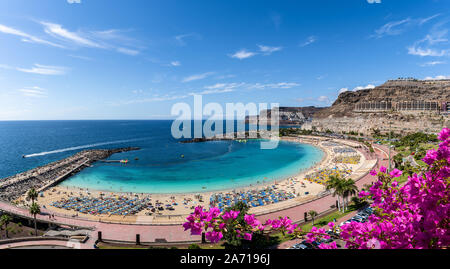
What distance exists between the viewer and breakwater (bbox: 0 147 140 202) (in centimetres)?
3491

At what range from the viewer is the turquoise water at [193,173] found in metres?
39.3

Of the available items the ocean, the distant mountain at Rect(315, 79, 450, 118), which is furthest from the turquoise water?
the distant mountain at Rect(315, 79, 450, 118)

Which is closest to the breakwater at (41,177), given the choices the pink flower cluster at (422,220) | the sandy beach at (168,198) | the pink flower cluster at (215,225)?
the sandy beach at (168,198)

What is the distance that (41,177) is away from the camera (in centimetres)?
4319

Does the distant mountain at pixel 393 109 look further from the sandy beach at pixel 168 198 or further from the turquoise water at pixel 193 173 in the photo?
the sandy beach at pixel 168 198

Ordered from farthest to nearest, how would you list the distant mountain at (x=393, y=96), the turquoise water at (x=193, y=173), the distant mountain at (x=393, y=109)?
the distant mountain at (x=393, y=96) → the distant mountain at (x=393, y=109) → the turquoise water at (x=193, y=173)

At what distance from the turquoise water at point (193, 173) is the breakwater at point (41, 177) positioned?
2.48 metres

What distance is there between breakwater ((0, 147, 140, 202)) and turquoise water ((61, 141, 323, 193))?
8.15 ft

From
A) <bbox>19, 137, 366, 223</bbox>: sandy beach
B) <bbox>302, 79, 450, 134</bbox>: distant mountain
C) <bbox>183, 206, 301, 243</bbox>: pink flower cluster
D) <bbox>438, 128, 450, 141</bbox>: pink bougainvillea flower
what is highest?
<bbox>302, 79, 450, 134</bbox>: distant mountain

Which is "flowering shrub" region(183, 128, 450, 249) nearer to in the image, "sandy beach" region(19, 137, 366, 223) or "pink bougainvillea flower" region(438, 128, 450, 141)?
"pink bougainvillea flower" region(438, 128, 450, 141)

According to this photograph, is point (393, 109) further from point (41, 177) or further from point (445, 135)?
point (41, 177)
